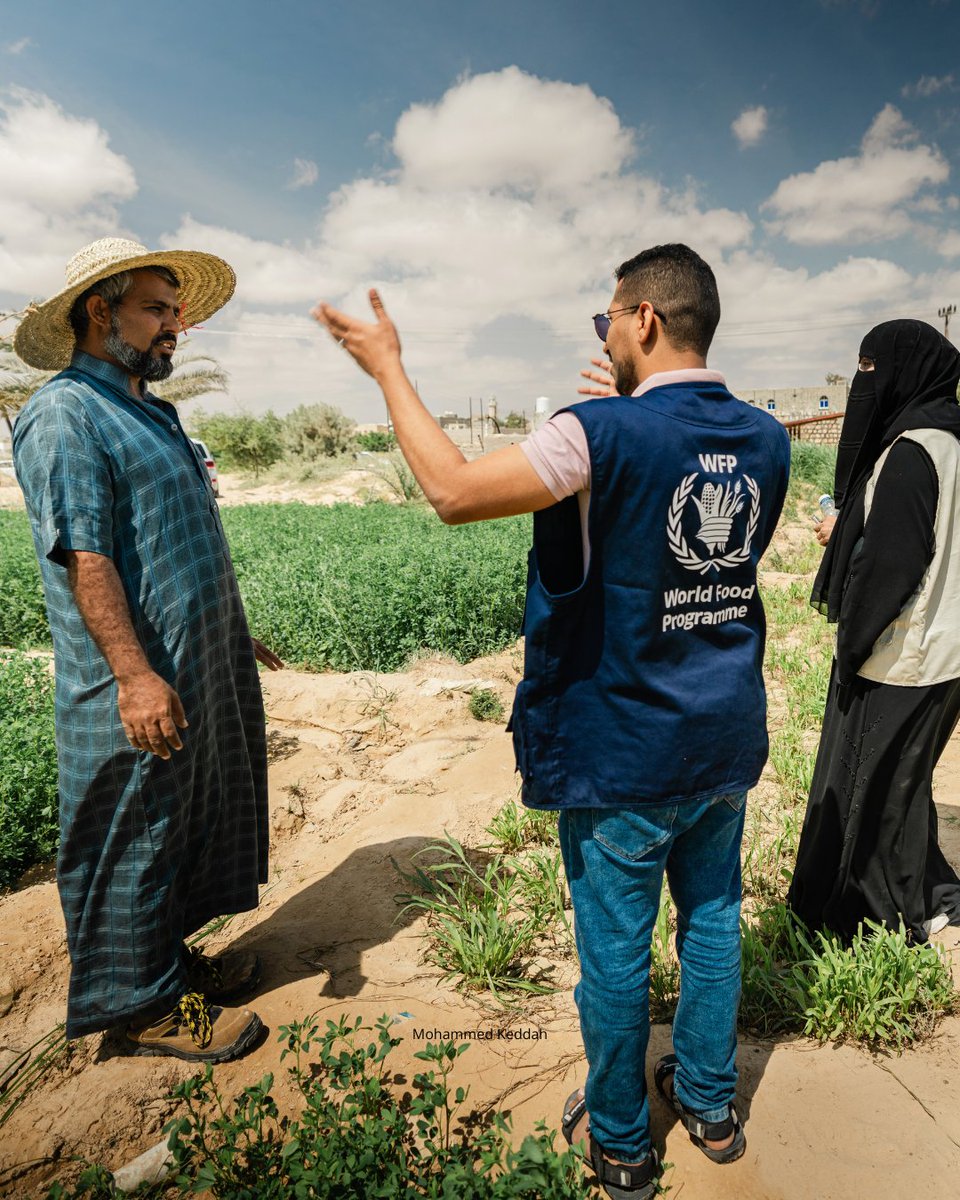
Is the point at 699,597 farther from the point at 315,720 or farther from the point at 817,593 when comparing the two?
the point at 315,720

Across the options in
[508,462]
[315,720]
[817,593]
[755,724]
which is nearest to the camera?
[508,462]

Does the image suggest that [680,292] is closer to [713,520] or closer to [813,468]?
[713,520]

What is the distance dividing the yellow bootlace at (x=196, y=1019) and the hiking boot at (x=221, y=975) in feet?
0.52

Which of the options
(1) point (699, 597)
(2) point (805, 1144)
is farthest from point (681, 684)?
(2) point (805, 1144)

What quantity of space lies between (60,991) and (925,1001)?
291cm

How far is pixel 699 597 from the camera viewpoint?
1.58 meters

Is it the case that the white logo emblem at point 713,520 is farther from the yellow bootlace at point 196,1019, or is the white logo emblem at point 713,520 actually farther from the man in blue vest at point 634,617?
the yellow bootlace at point 196,1019

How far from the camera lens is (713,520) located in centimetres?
153

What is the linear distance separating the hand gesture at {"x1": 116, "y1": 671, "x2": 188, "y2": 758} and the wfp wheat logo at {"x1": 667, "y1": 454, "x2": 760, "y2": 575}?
1.42m

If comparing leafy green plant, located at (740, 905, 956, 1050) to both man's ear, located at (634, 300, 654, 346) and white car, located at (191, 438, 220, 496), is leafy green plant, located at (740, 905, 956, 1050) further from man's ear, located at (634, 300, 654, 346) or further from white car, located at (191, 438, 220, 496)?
white car, located at (191, 438, 220, 496)

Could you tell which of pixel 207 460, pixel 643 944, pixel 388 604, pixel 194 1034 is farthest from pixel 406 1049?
pixel 207 460

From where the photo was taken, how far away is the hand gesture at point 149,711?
6.68 feet

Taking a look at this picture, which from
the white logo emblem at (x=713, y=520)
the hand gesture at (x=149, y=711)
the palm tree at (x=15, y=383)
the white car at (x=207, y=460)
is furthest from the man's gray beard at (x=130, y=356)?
the palm tree at (x=15, y=383)

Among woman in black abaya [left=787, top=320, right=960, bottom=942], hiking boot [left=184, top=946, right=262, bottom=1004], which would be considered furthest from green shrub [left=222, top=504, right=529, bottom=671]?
woman in black abaya [left=787, top=320, right=960, bottom=942]
